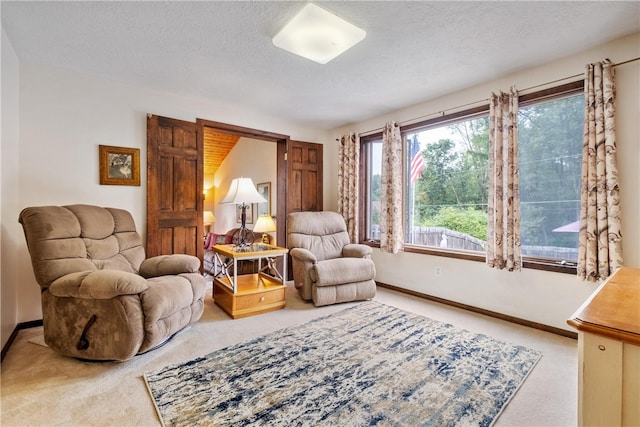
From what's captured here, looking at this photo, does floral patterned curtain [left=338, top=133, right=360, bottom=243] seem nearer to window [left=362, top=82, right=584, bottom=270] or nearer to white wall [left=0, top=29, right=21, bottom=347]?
window [left=362, top=82, right=584, bottom=270]

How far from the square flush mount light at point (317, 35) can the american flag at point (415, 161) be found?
1.98 metres

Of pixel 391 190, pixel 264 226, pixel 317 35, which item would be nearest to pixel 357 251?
pixel 391 190

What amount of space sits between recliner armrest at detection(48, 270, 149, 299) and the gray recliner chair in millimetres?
1675

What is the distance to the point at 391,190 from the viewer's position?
390 cm

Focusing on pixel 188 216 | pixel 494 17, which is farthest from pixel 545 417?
pixel 188 216

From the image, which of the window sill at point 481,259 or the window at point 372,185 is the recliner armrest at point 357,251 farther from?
the window at point 372,185

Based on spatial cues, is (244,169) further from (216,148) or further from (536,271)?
(536,271)

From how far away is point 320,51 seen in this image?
2.31m

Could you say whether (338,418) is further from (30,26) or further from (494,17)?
(30,26)

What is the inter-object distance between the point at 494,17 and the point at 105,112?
3.57 metres

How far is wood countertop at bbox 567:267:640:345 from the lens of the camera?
2.48 ft

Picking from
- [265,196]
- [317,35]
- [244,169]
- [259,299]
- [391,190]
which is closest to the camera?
[317,35]

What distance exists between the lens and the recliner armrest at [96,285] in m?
1.89

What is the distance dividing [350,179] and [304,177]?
2.41 feet
